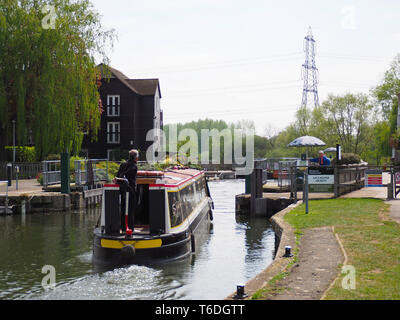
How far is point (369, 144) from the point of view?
65.1 meters

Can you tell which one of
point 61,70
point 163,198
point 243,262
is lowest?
point 243,262

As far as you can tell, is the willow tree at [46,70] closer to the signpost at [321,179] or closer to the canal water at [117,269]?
the canal water at [117,269]

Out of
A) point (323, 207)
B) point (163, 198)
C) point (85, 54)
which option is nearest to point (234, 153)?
point (85, 54)

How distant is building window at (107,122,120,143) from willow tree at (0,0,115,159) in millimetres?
19149

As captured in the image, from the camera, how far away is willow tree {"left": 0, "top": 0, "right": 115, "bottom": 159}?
2961 centimetres

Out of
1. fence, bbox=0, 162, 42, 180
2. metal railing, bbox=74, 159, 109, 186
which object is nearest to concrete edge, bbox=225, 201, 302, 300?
metal railing, bbox=74, 159, 109, 186

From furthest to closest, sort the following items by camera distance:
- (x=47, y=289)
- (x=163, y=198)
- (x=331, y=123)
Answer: (x=331, y=123) < (x=163, y=198) < (x=47, y=289)

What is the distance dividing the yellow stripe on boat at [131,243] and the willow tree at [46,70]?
20.8 m

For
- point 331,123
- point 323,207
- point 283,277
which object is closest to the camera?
point 283,277

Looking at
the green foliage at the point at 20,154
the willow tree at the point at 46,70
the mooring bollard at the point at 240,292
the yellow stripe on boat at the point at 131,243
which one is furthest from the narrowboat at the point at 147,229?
the green foliage at the point at 20,154

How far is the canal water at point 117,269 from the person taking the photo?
9.06m

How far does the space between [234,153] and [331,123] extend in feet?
69.1
